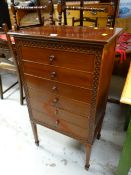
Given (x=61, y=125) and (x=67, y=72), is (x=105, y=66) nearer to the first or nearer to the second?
(x=67, y=72)

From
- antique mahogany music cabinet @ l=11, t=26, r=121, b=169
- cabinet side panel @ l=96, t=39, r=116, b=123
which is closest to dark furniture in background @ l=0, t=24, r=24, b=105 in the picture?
antique mahogany music cabinet @ l=11, t=26, r=121, b=169

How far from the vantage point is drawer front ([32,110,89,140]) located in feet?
3.74

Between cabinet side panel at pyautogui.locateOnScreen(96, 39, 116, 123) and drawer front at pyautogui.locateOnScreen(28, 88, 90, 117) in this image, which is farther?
drawer front at pyautogui.locateOnScreen(28, 88, 90, 117)

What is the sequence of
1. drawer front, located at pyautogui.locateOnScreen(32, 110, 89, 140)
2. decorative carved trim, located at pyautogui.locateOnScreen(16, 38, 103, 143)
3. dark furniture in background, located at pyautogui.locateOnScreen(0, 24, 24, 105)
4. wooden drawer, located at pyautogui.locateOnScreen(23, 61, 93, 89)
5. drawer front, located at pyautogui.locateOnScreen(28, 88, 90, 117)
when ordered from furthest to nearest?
1. dark furniture in background, located at pyautogui.locateOnScreen(0, 24, 24, 105)
2. drawer front, located at pyautogui.locateOnScreen(32, 110, 89, 140)
3. drawer front, located at pyautogui.locateOnScreen(28, 88, 90, 117)
4. wooden drawer, located at pyautogui.locateOnScreen(23, 61, 93, 89)
5. decorative carved trim, located at pyautogui.locateOnScreen(16, 38, 103, 143)

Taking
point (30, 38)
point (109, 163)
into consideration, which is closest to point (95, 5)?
point (30, 38)

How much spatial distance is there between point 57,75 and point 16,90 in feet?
4.95

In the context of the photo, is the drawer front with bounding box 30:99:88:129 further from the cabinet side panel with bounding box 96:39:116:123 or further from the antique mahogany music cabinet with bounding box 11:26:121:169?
the cabinet side panel with bounding box 96:39:116:123

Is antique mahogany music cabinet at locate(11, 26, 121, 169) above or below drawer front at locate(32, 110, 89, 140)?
above

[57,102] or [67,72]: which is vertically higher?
[67,72]

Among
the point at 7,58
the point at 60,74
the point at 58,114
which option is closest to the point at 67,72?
the point at 60,74

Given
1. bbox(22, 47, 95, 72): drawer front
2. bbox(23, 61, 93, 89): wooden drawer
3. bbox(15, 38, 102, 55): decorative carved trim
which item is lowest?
bbox(23, 61, 93, 89): wooden drawer

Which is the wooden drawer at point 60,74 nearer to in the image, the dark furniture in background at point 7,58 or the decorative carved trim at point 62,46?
the decorative carved trim at point 62,46

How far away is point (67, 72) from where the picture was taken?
3.04 ft

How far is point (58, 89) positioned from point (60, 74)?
0.11 meters
